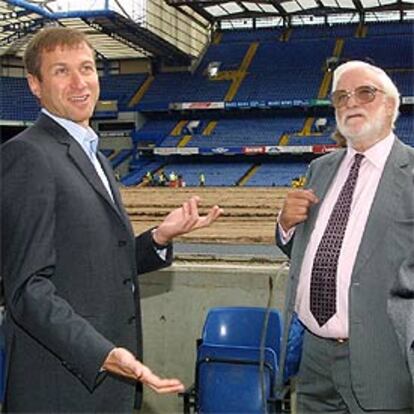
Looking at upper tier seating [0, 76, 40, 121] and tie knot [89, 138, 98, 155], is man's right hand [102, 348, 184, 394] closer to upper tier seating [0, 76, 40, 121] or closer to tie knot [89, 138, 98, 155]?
tie knot [89, 138, 98, 155]

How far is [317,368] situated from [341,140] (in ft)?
3.08

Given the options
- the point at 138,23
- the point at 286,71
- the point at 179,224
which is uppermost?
the point at 138,23

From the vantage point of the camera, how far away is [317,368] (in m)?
2.50

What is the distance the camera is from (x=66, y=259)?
1888mm

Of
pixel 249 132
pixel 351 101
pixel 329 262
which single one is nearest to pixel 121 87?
pixel 249 132

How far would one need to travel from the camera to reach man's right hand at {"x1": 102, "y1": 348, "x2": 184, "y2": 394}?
1.67 metres

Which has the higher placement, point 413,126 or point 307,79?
point 307,79

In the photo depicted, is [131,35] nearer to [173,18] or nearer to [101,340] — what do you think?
[173,18]

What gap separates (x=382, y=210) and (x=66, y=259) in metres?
1.06

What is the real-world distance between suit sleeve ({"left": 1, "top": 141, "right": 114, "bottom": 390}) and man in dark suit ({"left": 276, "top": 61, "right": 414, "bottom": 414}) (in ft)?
3.08

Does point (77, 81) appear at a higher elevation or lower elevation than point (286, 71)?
lower

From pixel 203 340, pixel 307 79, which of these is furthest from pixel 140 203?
pixel 307 79

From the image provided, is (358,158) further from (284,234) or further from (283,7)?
(283,7)

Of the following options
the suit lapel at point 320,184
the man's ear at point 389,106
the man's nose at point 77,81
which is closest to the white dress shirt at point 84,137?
the man's nose at point 77,81
